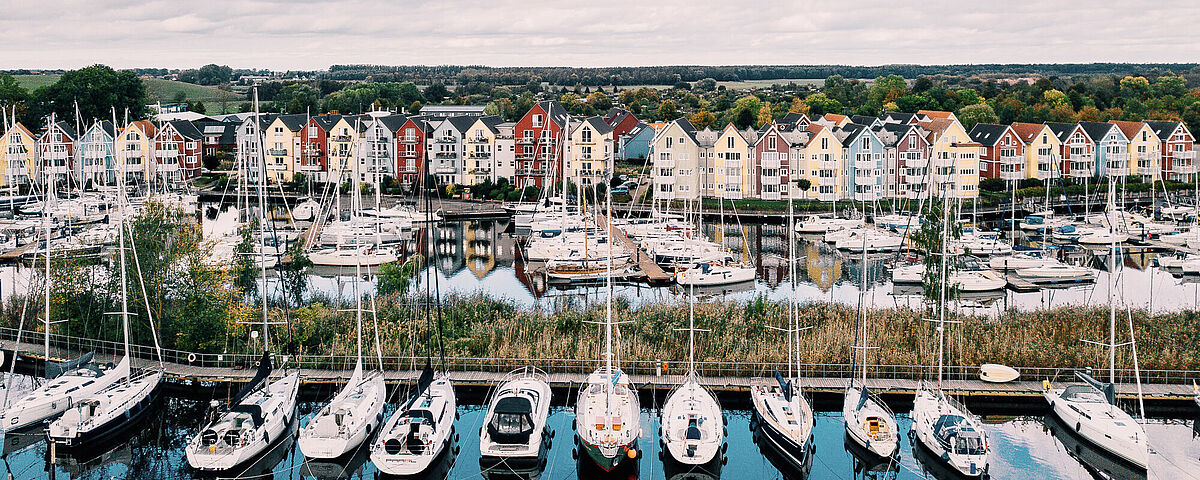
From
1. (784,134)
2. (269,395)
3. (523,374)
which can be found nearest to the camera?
(269,395)

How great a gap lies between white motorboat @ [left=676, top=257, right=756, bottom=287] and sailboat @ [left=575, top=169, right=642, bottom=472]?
52.8ft

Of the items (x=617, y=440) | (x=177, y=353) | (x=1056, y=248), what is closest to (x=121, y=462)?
(x=177, y=353)

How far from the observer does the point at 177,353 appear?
27.0 meters

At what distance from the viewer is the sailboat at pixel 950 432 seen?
20.7 meters

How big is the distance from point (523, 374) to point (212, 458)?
7036 mm

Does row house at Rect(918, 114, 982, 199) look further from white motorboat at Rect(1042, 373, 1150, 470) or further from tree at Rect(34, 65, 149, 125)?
tree at Rect(34, 65, 149, 125)

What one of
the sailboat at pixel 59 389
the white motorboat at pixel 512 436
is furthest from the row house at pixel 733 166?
the sailboat at pixel 59 389

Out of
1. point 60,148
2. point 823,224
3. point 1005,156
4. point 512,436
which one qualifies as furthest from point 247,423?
point 1005,156

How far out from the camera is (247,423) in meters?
21.8

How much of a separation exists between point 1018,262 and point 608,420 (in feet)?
87.0

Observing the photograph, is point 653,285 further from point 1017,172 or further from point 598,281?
point 1017,172

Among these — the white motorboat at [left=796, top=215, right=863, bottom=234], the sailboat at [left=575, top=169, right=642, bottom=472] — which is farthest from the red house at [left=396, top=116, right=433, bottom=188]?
the sailboat at [left=575, top=169, right=642, bottom=472]

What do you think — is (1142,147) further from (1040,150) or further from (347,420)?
(347,420)

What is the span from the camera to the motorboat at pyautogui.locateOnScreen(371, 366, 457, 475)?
20.9 m
